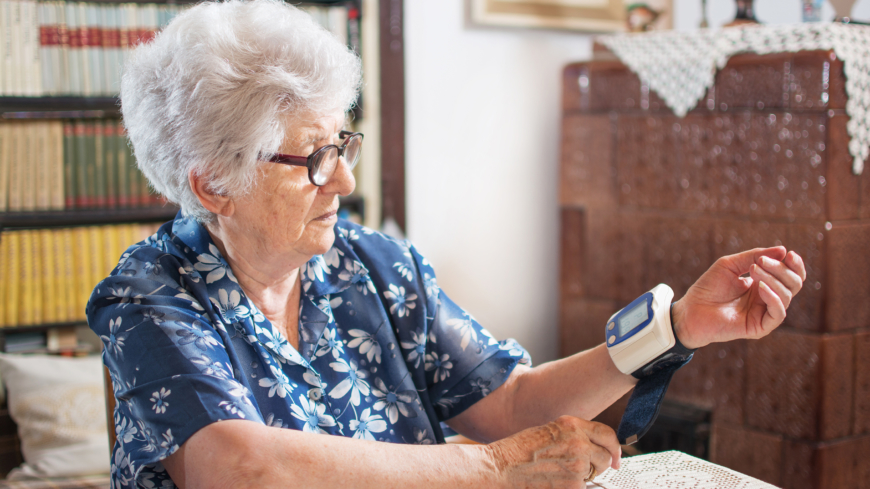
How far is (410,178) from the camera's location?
8.02 feet

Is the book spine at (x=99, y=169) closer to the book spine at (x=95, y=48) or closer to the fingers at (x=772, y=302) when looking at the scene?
→ the book spine at (x=95, y=48)

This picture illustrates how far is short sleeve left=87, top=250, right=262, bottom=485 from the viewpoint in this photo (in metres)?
0.91

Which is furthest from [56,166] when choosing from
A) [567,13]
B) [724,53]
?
A: [724,53]

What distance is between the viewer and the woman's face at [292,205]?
109 cm

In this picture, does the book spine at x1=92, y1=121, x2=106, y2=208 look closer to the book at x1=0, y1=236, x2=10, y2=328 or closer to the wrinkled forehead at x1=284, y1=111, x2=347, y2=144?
the book at x1=0, y1=236, x2=10, y2=328

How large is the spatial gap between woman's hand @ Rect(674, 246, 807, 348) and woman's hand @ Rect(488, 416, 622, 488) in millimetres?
194

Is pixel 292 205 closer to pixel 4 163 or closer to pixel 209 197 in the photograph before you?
pixel 209 197

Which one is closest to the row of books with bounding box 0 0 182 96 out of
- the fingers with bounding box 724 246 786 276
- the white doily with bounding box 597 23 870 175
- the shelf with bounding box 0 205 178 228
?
the shelf with bounding box 0 205 178 228

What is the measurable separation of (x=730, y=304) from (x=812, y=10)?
150 centimetres

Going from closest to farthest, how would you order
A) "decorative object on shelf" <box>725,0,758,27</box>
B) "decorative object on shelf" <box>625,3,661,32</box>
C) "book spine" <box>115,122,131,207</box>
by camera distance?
"book spine" <box>115,122,131,207</box> < "decorative object on shelf" <box>725,0,758,27</box> < "decorative object on shelf" <box>625,3,661,32</box>

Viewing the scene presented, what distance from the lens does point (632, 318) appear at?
1071mm

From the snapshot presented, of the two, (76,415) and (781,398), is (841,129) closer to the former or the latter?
(781,398)

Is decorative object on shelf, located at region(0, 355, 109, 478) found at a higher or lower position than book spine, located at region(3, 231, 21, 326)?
lower

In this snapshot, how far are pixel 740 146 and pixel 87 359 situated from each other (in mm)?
1920
